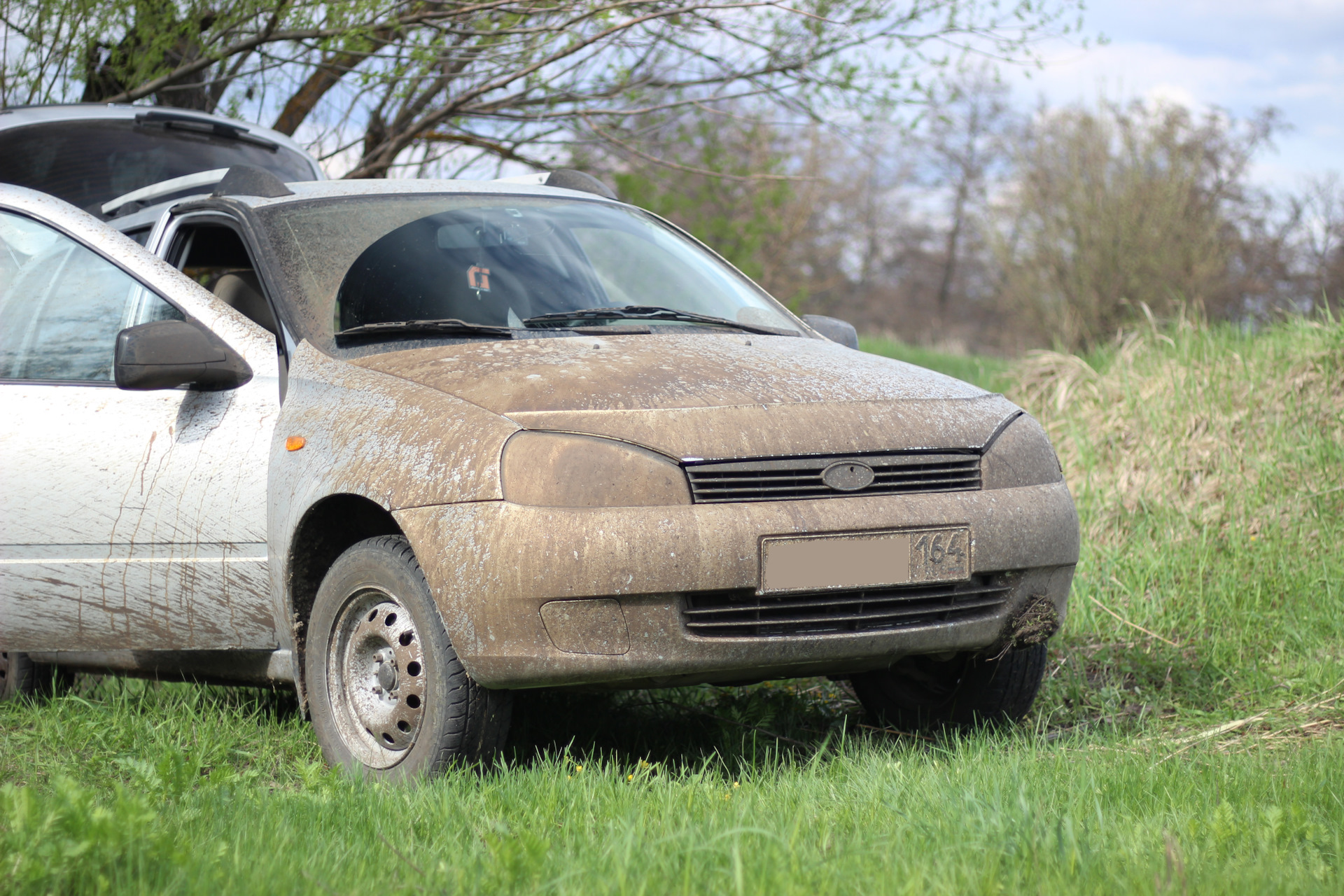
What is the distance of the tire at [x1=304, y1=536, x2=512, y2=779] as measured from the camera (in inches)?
121

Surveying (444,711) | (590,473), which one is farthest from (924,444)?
(444,711)

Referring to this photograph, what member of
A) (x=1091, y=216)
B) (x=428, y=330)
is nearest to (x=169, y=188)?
(x=428, y=330)

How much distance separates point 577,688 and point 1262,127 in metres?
25.5

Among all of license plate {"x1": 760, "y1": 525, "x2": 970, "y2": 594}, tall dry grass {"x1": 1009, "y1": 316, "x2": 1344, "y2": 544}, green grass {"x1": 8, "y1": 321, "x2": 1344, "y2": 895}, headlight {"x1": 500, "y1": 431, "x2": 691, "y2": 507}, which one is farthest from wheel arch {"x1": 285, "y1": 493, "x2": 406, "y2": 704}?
tall dry grass {"x1": 1009, "y1": 316, "x2": 1344, "y2": 544}

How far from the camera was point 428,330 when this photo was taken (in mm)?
3686

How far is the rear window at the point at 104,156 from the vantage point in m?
5.99

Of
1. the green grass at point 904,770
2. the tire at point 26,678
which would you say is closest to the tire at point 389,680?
the green grass at point 904,770

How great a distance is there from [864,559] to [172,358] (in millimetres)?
2010

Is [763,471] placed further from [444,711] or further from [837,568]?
[444,711]

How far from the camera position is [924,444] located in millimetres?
3234

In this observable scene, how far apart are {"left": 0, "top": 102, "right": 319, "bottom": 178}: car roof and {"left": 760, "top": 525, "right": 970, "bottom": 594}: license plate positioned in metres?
4.76

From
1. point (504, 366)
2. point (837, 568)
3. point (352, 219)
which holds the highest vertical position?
point (352, 219)

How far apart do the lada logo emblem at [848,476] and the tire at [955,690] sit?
78 cm

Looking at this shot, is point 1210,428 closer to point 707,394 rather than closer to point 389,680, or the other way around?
point 707,394
